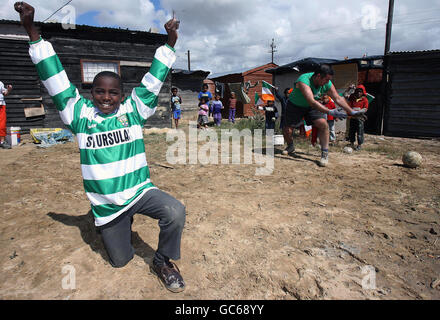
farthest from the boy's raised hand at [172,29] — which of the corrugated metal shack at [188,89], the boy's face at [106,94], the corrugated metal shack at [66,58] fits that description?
the corrugated metal shack at [188,89]

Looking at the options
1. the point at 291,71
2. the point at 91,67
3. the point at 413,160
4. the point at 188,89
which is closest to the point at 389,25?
the point at 291,71

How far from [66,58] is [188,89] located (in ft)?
35.4

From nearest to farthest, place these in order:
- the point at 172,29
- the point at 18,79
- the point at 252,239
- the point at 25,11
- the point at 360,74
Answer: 1. the point at 25,11
2. the point at 172,29
3. the point at 252,239
4. the point at 18,79
5. the point at 360,74

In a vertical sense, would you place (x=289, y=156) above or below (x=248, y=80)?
below

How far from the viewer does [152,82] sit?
211 centimetres

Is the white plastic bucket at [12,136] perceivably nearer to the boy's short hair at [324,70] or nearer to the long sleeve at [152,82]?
the long sleeve at [152,82]

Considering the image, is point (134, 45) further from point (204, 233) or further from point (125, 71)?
point (204, 233)

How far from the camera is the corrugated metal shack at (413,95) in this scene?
1020 centimetres

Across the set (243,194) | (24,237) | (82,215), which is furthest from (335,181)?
(24,237)

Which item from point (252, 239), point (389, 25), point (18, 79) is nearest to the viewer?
point (252, 239)

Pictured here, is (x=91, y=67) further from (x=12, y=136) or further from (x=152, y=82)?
(x=152, y=82)

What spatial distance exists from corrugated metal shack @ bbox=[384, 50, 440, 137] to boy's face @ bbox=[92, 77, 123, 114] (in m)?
12.0

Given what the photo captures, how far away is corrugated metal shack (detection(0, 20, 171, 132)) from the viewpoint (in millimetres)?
9469

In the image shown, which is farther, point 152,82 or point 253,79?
point 253,79
